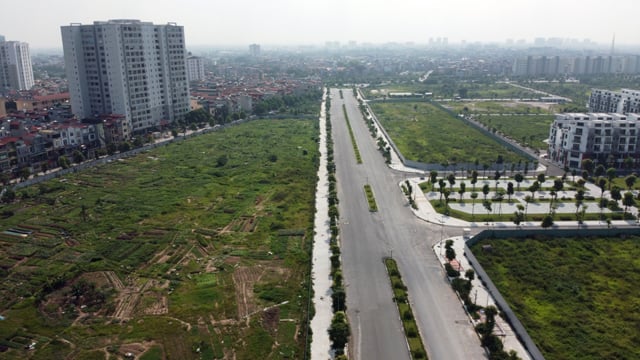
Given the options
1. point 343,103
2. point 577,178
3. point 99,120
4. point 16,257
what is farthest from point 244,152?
point 343,103

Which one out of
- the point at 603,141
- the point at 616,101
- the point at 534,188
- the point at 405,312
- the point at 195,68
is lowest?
the point at 405,312

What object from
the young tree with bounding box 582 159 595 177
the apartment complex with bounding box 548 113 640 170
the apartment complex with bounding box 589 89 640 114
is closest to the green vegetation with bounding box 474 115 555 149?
the apartment complex with bounding box 589 89 640 114

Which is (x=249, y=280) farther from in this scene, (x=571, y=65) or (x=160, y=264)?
(x=571, y=65)

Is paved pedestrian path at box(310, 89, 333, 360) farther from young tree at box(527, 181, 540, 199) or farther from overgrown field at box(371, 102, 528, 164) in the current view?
young tree at box(527, 181, 540, 199)

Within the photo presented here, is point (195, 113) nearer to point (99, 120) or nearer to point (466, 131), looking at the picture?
point (99, 120)

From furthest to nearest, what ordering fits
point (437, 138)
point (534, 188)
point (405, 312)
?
1. point (437, 138)
2. point (534, 188)
3. point (405, 312)

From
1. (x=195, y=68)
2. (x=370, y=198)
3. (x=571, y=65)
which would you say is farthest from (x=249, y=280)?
(x=571, y=65)

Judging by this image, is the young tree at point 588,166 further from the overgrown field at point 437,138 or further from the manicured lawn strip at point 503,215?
the manicured lawn strip at point 503,215
